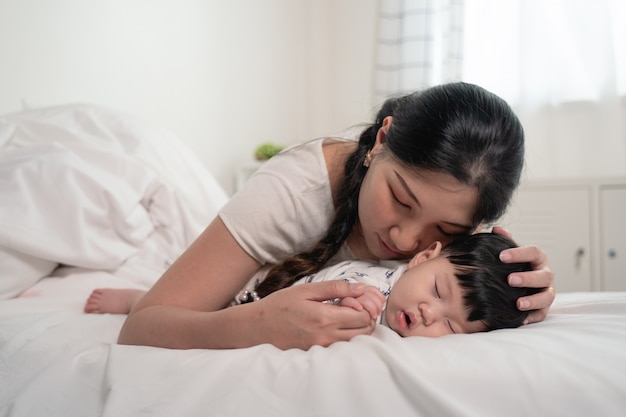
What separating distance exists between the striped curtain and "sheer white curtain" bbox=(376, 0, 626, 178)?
31mm

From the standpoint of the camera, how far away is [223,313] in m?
0.79

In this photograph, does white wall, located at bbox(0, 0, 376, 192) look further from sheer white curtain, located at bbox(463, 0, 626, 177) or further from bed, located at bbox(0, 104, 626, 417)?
bed, located at bbox(0, 104, 626, 417)

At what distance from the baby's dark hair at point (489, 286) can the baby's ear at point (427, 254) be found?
39 millimetres

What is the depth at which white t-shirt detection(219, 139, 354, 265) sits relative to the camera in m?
1.00

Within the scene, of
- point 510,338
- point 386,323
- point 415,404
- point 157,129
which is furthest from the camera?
point 157,129

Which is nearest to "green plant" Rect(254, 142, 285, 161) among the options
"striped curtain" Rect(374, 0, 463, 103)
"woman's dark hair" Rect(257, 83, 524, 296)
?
"striped curtain" Rect(374, 0, 463, 103)

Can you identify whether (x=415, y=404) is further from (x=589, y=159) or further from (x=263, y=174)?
(x=589, y=159)

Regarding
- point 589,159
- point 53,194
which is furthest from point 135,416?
point 589,159

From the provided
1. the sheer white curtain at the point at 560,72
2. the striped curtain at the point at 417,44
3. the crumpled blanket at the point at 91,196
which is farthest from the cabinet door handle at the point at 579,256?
the crumpled blanket at the point at 91,196

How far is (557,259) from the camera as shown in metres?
2.40

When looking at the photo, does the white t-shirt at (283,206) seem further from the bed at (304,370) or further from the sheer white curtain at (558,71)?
the sheer white curtain at (558,71)

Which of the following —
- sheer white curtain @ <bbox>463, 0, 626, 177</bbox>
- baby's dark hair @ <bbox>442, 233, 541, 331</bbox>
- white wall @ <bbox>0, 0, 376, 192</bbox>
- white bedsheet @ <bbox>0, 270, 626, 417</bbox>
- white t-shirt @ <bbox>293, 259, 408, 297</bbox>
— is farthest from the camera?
sheer white curtain @ <bbox>463, 0, 626, 177</bbox>

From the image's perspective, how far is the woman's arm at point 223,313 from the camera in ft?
2.43

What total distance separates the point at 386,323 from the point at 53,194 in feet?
3.10
